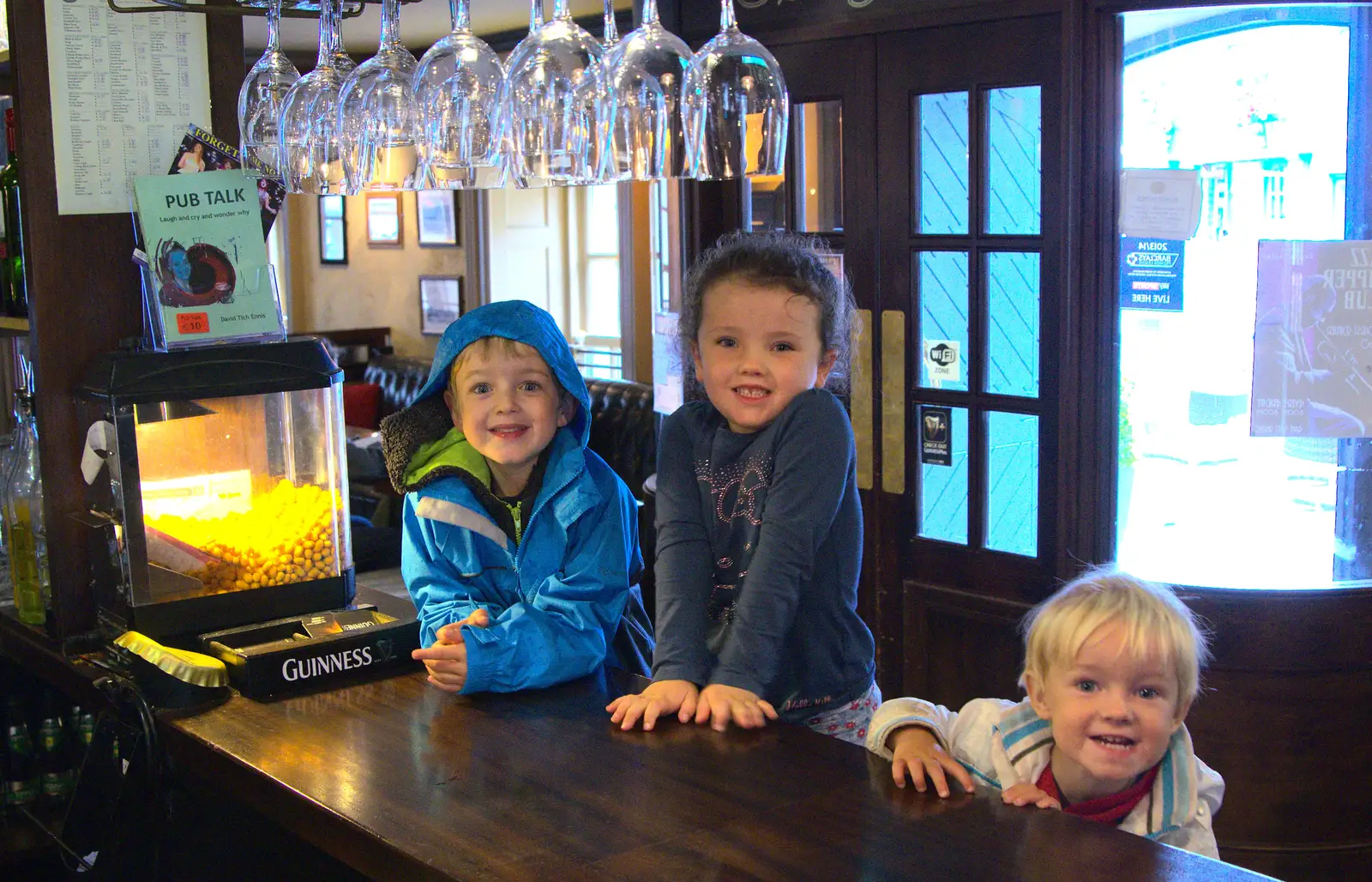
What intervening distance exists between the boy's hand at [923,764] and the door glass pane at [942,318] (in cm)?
203

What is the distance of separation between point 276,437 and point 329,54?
0.63 meters

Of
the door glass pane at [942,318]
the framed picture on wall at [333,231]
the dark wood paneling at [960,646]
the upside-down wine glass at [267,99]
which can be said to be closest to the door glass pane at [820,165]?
the door glass pane at [942,318]

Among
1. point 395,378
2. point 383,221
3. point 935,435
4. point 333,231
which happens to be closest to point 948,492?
point 935,435

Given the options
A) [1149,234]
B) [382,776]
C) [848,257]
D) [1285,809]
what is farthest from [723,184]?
[382,776]

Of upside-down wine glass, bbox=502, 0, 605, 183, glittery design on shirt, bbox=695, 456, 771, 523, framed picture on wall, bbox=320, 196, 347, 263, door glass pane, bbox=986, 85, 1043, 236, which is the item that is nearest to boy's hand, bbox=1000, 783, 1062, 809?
glittery design on shirt, bbox=695, 456, 771, 523

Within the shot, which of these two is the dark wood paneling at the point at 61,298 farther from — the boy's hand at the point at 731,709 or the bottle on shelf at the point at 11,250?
the boy's hand at the point at 731,709

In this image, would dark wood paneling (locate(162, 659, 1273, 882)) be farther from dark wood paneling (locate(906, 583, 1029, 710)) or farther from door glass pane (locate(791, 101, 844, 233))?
door glass pane (locate(791, 101, 844, 233))

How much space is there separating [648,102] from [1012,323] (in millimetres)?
1995

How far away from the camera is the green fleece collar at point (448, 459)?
1.94 meters

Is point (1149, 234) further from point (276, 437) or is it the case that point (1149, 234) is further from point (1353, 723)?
point (276, 437)

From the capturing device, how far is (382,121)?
1.67m

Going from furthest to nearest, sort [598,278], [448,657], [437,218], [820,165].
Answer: [437,218]
[598,278]
[820,165]
[448,657]

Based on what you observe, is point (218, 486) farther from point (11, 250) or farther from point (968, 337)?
point (968, 337)

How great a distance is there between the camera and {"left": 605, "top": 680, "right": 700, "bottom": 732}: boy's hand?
162 cm
